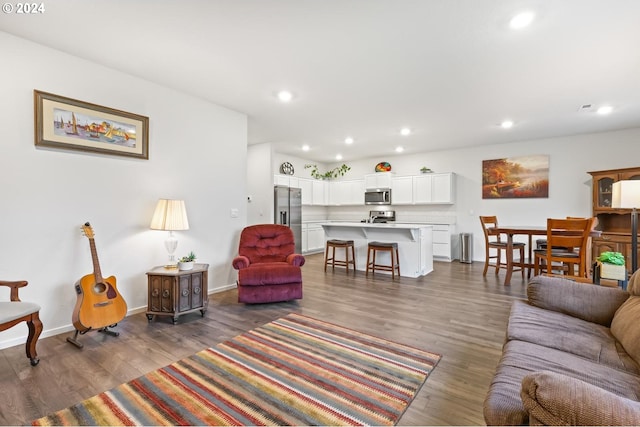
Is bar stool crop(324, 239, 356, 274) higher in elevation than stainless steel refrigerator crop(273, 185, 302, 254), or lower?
lower

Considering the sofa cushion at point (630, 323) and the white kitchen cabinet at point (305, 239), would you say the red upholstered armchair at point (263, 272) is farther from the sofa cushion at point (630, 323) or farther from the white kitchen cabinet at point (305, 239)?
the white kitchen cabinet at point (305, 239)

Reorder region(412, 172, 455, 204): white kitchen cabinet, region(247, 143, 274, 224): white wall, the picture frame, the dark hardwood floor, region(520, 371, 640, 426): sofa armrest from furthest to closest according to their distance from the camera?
1. region(412, 172, 455, 204): white kitchen cabinet
2. region(247, 143, 274, 224): white wall
3. the picture frame
4. the dark hardwood floor
5. region(520, 371, 640, 426): sofa armrest

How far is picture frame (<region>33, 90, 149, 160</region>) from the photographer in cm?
272

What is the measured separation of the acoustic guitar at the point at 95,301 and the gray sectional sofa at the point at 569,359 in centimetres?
307

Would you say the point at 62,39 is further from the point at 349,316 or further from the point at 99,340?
the point at 349,316

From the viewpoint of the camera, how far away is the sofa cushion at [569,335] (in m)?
1.48

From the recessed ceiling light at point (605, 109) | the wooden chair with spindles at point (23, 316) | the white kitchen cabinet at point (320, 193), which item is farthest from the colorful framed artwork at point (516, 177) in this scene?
the wooden chair with spindles at point (23, 316)

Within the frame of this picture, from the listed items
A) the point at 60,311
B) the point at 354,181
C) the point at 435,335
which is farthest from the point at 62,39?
the point at 354,181

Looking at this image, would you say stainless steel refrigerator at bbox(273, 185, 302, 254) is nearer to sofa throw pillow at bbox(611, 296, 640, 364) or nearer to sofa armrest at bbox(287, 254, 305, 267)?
sofa armrest at bbox(287, 254, 305, 267)

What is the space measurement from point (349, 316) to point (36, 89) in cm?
369

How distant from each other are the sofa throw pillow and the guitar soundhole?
384 centimetres

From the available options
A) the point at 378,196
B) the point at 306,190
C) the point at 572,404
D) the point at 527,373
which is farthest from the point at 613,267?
the point at 306,190

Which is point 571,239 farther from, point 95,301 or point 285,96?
point 95,301

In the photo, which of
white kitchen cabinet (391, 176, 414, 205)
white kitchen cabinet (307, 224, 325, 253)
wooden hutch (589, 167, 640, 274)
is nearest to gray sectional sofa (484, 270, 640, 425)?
wooden hutch (589, 167, 640, 274)
